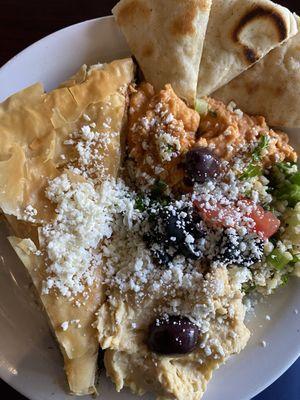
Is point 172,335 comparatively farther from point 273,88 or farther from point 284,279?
point 273,88

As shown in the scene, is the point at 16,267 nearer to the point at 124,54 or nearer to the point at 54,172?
the point at 54,172

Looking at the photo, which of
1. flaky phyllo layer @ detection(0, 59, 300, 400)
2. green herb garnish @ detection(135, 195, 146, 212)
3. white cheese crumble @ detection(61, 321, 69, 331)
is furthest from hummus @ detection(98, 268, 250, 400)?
green herb garnish @ detection(135, 195, 146, 212)

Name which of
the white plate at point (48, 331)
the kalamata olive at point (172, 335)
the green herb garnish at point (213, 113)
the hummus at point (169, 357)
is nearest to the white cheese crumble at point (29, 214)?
the white plate at point (48, 331)

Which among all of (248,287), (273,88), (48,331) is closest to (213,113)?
(273,88)

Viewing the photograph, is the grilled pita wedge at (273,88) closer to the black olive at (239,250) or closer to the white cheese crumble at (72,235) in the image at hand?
the black olive at (239,250)

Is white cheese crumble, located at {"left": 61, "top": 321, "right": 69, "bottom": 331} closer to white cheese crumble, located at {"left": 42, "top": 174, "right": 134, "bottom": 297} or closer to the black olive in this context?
white cheese crumble, located at {"left": 42, "top": 174, "right": 134, "bottom": 297}
